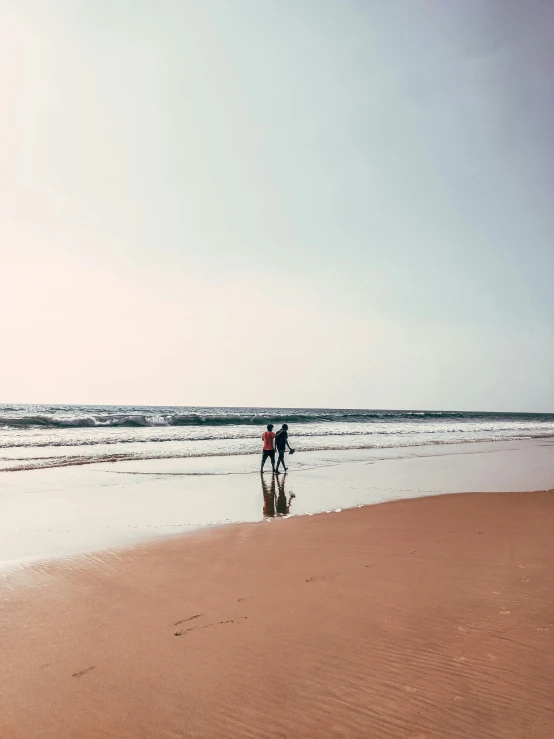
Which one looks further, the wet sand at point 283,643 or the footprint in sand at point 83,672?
the footprint in sand at point 83,672

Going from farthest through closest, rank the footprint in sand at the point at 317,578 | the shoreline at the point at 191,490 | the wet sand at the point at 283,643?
the shoreline at the point at 191,490 → the footprint in sand at the point at 317,578 → the wet sand at the point at 283,643

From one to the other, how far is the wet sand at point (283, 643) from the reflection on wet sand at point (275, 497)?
282 cm

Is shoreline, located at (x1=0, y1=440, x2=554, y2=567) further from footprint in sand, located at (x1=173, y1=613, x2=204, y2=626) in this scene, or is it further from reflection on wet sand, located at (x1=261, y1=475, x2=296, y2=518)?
footprint in sand, located at (x1=173, y1=613, x2=204, y2=626)

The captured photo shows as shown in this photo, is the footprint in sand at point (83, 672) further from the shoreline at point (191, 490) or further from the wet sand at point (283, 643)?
the shoreline at point (191, 490)

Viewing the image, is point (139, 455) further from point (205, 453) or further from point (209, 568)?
point (209, 568)

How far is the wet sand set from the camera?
9.39ft

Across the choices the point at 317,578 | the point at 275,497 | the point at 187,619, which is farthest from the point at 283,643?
the point at 275,497

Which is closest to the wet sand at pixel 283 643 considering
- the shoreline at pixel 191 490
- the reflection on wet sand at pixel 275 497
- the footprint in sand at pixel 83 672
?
the footprint in sand at pixel 83 672

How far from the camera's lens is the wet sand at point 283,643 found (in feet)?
9.39

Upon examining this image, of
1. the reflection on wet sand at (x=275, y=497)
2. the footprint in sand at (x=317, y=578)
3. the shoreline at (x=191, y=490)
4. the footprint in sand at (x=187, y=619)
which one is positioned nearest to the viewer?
the footprint in sand at (x=187, y=619)

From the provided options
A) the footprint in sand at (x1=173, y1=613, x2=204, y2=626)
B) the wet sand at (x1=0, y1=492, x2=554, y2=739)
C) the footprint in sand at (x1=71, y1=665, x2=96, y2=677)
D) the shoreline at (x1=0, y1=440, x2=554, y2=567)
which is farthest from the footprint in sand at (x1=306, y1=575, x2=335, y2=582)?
the shoreline at (x1=0, y1=440, x2=554, y2=567)

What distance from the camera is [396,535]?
283 inches

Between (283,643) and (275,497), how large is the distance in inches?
285

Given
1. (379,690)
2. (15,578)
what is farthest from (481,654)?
(15,578)
